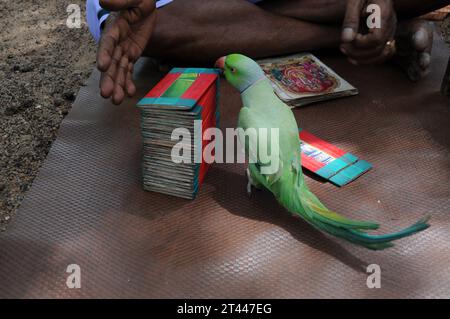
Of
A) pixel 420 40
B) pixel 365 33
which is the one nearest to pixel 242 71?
pixel 365 33

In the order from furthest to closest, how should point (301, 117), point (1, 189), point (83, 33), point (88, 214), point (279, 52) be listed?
point (83, 33)
point (279, 52)
point (301, 117)
point (1, 189)
point (88, 214)

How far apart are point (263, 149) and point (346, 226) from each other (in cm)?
29

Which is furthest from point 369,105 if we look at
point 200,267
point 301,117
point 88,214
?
point 88,214

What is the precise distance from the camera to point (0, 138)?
1.73 metres

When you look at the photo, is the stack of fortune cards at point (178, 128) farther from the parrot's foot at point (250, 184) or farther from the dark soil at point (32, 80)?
the dark soil at point (32, 80)

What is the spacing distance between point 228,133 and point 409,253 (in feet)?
2.34

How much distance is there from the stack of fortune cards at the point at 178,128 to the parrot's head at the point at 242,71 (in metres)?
0.07

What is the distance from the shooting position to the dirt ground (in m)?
1.62

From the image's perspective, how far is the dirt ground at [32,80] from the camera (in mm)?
1615

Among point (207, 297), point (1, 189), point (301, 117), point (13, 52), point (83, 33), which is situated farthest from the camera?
point (83, 33)

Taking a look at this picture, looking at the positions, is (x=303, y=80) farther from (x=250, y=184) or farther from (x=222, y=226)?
(x=222, y=226)

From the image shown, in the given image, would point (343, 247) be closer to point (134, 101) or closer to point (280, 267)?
point (280, 267)

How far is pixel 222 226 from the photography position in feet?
4.11
